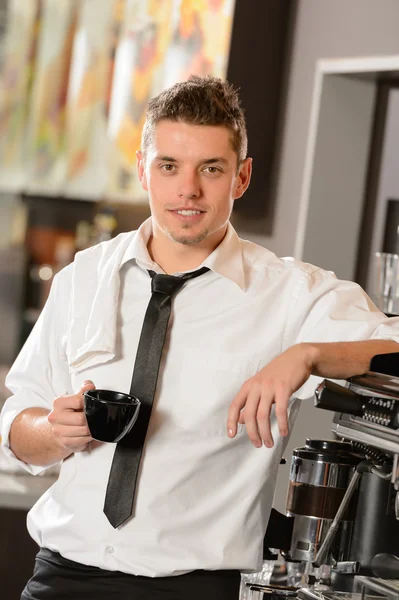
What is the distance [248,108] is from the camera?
11.1 ft

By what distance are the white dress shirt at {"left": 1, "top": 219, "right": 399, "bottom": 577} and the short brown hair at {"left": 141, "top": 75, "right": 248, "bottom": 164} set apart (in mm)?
187

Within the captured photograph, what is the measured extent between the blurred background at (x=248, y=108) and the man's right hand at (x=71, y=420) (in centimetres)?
128

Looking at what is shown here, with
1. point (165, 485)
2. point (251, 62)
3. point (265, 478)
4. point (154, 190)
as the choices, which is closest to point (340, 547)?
point (265, 478)

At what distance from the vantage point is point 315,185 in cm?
323

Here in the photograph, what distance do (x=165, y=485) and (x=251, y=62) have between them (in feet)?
6.66

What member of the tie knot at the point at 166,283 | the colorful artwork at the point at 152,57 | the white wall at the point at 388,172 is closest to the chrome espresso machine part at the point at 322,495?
the tie knot at the point at 166,283

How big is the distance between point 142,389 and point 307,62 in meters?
1.91

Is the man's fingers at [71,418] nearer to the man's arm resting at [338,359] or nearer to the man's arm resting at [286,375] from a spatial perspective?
the man's arm resting at [286,375]

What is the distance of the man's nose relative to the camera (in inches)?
66.8

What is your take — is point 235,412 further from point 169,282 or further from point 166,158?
point 166,158

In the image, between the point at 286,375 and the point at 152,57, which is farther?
the point at 152,57

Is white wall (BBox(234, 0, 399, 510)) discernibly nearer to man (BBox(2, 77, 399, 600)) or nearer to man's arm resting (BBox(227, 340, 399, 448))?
man (BBox(2, 77, 399, 600))

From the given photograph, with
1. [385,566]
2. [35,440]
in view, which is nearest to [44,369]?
[35,440]

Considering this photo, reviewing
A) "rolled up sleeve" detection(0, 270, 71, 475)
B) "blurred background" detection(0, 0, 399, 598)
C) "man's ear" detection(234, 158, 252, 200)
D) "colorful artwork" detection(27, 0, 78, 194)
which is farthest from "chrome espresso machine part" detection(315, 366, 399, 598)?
"colorful artwork" detection(27, 0, 78, 194)
